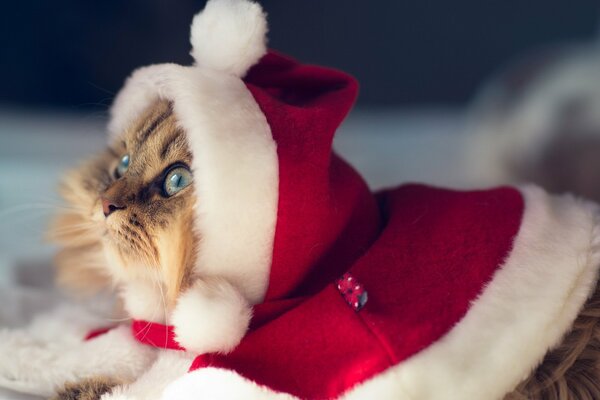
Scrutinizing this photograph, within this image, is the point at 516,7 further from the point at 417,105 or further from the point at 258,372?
the point at 258,372

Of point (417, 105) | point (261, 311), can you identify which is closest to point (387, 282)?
point (261, 311)

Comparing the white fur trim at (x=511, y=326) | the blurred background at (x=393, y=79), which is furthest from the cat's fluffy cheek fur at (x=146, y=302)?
the blurred background at (x=393, y=79)

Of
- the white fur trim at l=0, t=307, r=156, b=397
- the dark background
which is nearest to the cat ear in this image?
the white fur trim at l=0, t=307, r=156, b=397

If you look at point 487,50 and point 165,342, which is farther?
point 487,50

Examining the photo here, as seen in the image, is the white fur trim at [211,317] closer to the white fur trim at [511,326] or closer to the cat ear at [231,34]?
the white fur trim at [511,326]

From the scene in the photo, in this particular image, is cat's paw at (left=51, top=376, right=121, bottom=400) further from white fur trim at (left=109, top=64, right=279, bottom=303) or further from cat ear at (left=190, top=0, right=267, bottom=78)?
cat ear at (left=190, top=0, right=267, bottom=78)

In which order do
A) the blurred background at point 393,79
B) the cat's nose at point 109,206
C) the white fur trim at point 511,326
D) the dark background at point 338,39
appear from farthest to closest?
the dark background at point 338,39
the blurred background at point 393,79
the cat's nose at point 109,206
the white fur trim at point 511,326
